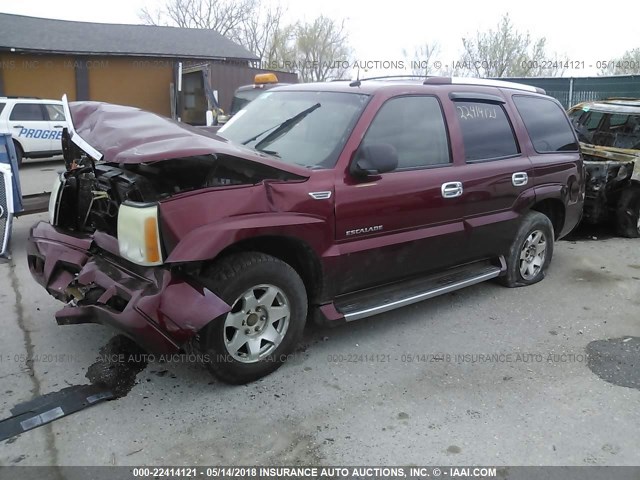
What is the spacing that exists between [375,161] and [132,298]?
174 cm

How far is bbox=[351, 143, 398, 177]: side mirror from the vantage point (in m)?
3.68

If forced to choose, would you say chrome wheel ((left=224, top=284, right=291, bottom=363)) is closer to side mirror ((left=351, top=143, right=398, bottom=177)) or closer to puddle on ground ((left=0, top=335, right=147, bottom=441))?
puddle on ground ((left=0, top=335, right=147, bottom=441))

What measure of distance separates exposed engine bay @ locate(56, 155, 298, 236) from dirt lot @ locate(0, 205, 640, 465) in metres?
1.00

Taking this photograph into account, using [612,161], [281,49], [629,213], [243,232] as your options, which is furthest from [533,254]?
[281,49]

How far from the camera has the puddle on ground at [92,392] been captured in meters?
3.07

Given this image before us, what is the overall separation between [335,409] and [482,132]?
2729mm

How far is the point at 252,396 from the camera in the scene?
339 centimetres

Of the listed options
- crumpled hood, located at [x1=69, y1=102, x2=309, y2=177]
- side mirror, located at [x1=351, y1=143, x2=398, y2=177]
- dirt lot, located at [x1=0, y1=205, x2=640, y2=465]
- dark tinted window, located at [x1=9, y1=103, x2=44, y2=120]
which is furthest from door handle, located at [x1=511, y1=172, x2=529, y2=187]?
dark tinted window, located at [x1=9, y1=103, x2=44, y2=120]

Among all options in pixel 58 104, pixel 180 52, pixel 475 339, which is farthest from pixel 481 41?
pixel 475 339

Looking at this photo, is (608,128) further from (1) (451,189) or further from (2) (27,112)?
(2) (27,112)

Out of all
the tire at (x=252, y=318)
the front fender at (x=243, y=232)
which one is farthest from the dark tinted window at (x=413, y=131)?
the tire at (x=252, y=318)

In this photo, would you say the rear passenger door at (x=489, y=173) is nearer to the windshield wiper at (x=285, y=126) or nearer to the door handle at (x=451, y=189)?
the door handle at (x=451, y=189)

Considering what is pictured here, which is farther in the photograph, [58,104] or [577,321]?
[58,104]

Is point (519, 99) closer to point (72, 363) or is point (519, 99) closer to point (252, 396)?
point (252, 396)
